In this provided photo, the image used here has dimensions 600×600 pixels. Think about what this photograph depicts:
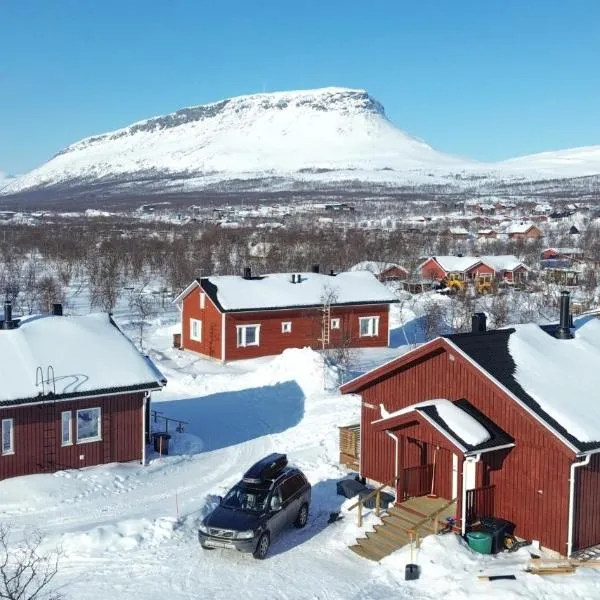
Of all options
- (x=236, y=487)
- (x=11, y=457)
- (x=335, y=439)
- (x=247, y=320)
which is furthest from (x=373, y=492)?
(x=247, y=320)

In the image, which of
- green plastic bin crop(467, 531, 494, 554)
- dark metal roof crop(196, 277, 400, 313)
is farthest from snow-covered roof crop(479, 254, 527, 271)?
green plastic bin crop(467, 531, 494, 554)

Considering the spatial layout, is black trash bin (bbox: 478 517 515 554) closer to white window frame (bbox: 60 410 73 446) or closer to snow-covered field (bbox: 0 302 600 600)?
snow-covered field (bbox: 0 302 600 600)

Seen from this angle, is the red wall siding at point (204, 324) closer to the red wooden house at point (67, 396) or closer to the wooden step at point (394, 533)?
the red wooden house at point (67, 396)

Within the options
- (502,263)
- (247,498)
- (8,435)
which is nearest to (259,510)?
(247,498)

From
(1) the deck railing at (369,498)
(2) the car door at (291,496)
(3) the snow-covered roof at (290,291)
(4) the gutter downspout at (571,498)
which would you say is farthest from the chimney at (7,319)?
(4) the gutter downspout at (571,498)

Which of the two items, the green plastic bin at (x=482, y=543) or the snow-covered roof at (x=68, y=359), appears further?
the snow-covered roof at (x=68, y=359)

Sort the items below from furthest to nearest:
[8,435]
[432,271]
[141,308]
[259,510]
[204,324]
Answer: [432,271] → [141,308] → [204,324] → [8,435] → [259,510]

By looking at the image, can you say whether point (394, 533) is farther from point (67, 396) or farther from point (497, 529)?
point (67, 396)
